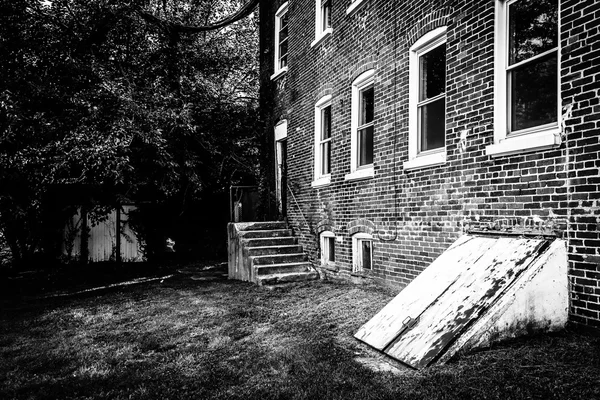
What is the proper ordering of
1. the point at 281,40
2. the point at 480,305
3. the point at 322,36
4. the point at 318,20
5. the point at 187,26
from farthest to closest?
the point at 281,40
the point at 187,26
the point at 318,20
the point at 322,36
the point at 480,305

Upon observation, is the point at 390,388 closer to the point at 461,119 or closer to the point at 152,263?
the point at 461,119

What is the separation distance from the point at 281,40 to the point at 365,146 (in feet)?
19.9

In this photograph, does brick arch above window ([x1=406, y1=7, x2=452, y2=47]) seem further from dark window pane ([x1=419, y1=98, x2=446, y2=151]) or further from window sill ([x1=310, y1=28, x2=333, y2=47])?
window sill ([x1=310, y1=28, x2=333, y2=47])

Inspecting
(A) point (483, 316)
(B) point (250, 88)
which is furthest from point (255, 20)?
(A) point (483, 316)

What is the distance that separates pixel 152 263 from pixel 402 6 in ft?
37.9

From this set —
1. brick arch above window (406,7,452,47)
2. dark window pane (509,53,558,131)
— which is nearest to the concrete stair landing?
brick arch above window (406,7,452,47)

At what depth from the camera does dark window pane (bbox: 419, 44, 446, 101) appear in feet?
21.2

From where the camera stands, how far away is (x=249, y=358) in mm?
4426

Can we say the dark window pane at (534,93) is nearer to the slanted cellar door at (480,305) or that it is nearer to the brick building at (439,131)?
the brick building at (439,131)

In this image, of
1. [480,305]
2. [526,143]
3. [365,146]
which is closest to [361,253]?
[365,146]

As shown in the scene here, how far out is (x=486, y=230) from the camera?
17.3 ft

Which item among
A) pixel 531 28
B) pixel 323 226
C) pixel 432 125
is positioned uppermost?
pixel 531 28

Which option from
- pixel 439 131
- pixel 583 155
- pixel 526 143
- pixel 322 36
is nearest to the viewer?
pixel 583 155

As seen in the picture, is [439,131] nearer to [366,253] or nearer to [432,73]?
[432,73]
